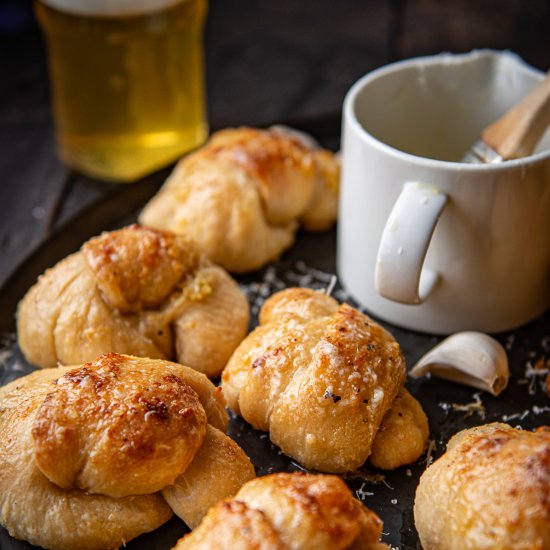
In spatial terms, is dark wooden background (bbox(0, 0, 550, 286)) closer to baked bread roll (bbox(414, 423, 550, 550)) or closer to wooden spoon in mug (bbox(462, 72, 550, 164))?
wooden spoon in mug (bbox(462, 72, 550, 164))

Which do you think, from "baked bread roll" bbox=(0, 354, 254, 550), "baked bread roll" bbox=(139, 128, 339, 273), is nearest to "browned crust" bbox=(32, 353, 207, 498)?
"baked bread roll" bbox=(0, 354, 254, 550)

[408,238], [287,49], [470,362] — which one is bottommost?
[287,49]

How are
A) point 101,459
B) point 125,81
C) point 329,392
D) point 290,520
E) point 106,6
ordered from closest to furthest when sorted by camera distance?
point 290,520, point 101,459, point 329,392, point 106,6, point 125,81

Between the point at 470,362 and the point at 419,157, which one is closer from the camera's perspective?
the point at 470,362

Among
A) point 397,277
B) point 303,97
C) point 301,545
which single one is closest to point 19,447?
point 301,545

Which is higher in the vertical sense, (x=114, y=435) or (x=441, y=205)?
(x=441, y=205)

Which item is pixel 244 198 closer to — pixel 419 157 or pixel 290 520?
pixel 419 157

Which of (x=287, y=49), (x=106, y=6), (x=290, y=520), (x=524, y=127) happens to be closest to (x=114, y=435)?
(x=290, y=520)

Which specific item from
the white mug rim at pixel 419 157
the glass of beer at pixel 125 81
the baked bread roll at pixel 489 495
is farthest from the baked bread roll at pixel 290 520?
the glass of beer at pixel 125 81
